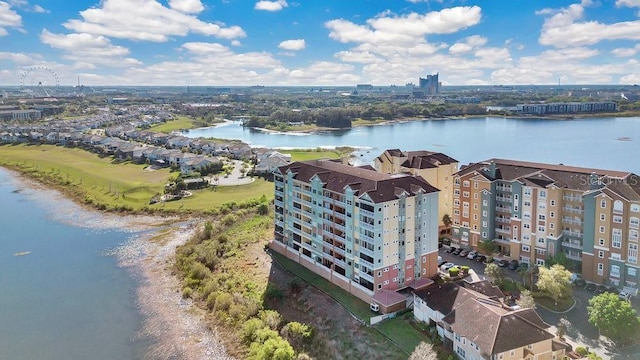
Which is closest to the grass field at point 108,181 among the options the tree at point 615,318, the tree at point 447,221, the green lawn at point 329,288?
the green lawn at point 329,288

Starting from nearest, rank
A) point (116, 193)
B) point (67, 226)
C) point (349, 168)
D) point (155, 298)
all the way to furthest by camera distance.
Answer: point (155, 298) < point (349, 168) < point (67, 226) < point (116, 193)

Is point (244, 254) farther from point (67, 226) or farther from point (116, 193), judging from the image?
point (116, 193)

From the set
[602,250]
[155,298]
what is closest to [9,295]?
[155,298]

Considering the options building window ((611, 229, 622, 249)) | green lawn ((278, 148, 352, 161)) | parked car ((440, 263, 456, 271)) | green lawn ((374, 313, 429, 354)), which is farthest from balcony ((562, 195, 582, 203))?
green lawn ((278, 148, 352, 161))

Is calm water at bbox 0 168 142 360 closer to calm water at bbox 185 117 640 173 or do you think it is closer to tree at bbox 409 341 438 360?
tree at bbox 409 341 438 360

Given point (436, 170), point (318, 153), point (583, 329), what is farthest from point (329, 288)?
point (318, 153)

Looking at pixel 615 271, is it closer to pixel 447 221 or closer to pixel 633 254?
pixel 633 254
